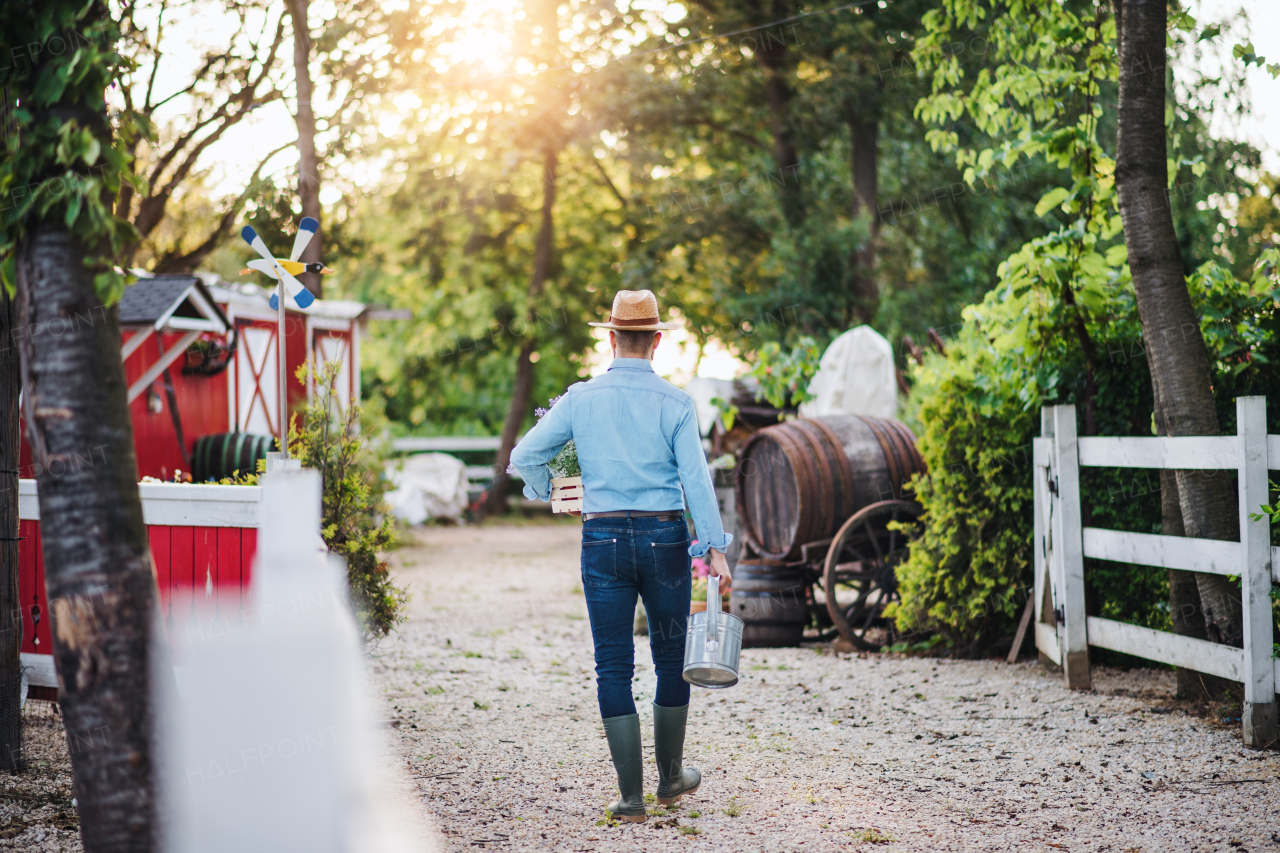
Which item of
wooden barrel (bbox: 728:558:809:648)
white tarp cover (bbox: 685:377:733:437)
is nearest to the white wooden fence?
wooden barrel (bbox: 728:558:809:648)

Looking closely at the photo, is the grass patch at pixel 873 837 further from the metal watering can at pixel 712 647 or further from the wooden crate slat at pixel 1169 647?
the wooden crate slat at pixel 1169 647

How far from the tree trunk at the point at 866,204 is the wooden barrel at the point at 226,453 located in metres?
9.55

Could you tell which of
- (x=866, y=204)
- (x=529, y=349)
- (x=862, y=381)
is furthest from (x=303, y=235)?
(x=529, y=349)

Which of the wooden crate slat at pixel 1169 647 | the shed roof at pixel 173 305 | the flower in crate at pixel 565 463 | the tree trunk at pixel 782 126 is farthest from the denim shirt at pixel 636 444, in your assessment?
the tree trunk at pixel 782 126

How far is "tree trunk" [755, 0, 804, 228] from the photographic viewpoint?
17828 mm

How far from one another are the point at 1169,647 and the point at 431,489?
15912mm

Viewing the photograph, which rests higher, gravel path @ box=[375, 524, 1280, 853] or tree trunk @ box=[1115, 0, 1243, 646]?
tree trunk @ box=[1115, 0, 1243, 646]

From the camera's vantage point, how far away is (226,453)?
12.1m

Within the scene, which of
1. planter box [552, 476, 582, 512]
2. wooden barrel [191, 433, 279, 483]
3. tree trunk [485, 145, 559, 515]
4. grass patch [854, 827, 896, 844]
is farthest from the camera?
tree trunk [485, 145, 559, 515]

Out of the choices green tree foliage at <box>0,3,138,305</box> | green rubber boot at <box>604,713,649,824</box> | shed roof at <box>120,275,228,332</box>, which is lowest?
green rubber boot at <box>604,713,649,824</box>

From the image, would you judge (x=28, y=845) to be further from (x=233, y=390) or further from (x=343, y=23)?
(x=343, y=23)

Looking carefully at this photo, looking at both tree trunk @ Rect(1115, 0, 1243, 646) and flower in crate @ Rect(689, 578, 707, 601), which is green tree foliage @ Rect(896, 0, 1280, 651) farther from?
flower in crate @ Rect(689, 578, 707, 601)

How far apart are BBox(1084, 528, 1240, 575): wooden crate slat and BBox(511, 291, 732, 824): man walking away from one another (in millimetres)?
2561

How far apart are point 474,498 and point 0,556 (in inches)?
682
